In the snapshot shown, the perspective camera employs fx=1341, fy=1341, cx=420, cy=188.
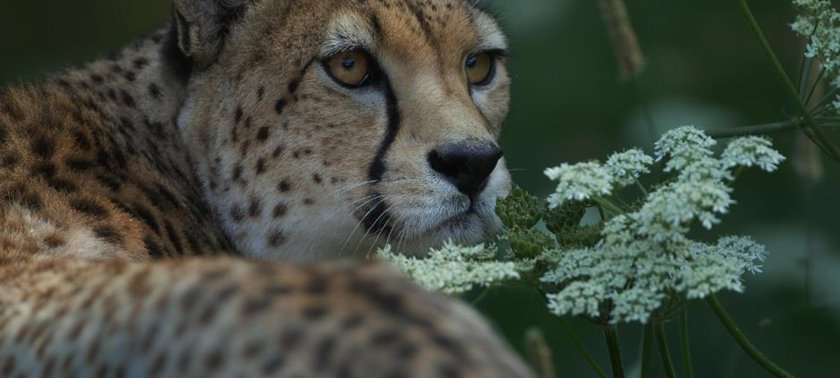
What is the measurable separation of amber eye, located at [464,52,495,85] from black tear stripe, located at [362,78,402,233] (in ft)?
0.95

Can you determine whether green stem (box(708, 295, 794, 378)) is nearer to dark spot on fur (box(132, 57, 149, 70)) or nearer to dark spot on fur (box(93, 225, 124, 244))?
dark spot on fur (box(93, 225, 124, 244))

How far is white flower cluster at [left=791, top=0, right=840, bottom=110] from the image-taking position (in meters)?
1.98

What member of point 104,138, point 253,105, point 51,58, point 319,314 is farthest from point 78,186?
point 51,58

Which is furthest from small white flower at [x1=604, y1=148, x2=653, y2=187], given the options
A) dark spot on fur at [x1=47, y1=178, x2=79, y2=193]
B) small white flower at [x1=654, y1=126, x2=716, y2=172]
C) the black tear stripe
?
dark spot on fur at [x1=47, y1=178, x2=79, y2=193]

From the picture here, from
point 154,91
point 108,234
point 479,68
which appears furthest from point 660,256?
point 154,91

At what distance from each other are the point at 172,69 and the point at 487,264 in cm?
111

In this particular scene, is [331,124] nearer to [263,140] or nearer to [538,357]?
[263,140]

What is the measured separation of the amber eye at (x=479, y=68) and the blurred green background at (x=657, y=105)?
63 centimetres

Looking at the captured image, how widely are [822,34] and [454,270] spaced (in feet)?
2.25

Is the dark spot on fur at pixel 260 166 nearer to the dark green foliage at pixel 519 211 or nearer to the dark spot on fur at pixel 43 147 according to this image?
the dark spot on fur at pixel 43 147

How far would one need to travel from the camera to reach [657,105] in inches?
159

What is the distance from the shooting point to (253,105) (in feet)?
8.46

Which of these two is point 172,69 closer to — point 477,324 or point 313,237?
point 313,237

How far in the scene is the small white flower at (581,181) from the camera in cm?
176
